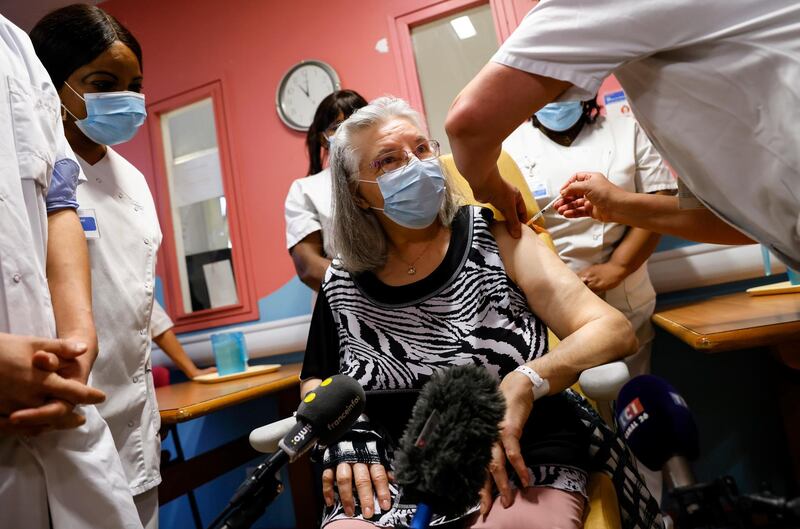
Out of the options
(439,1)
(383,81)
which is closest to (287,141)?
(383,81)

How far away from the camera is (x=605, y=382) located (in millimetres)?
1046

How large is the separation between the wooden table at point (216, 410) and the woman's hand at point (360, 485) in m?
0.68

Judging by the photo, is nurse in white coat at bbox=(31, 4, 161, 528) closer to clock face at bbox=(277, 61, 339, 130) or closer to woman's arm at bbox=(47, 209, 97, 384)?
woman's arm at bbox=(47, 209, 97, 384)

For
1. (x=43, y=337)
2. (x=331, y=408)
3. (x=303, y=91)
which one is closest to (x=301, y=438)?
(x=331, y=408)

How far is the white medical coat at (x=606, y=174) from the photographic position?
215 cm

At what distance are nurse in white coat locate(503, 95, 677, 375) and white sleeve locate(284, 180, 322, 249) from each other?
91 centimetres

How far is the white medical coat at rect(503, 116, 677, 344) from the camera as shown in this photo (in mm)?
2152

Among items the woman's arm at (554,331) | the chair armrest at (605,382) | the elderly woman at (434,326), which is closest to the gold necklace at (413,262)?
the elderly woman at (434,326)

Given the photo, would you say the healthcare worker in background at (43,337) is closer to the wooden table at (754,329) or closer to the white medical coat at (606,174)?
the wooden table at (754,329)

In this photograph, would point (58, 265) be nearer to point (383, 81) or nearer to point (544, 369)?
point (544, 369)

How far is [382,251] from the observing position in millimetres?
1560

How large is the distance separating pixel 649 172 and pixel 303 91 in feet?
5.96

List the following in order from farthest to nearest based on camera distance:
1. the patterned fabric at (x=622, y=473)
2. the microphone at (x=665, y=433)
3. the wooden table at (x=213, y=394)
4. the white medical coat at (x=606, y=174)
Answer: the white medical coat at (x=606, y=174)
the wooden table at (x=213, y=394)
the patterned fabric at (x=622, y=473)
the microphone at (x=665, y=433)

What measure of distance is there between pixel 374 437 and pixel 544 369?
0.40m
